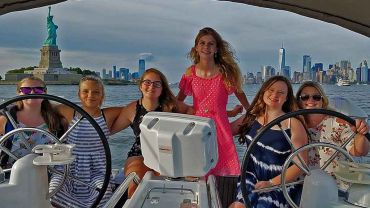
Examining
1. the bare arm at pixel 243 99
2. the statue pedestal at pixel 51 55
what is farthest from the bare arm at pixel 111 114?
the statue pedestal at pixel 51 55

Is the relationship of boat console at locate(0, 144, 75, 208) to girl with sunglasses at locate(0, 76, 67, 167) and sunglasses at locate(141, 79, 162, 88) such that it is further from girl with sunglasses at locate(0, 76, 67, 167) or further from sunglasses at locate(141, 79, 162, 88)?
sunglasses at locate(141, 79, 162, 88)

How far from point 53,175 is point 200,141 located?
23.4 inches

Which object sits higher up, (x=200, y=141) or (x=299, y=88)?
(x=299, y=88)

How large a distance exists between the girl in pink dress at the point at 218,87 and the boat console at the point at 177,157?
2.99 ft

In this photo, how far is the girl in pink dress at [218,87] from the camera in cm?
235

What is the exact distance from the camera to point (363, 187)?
1.30 m

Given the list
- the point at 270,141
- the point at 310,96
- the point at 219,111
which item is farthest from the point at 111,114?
the point at 310,96

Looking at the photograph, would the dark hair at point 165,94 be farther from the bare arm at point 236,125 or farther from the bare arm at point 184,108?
the bare arm at point 236,125

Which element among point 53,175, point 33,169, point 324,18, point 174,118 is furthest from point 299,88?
point 33,169

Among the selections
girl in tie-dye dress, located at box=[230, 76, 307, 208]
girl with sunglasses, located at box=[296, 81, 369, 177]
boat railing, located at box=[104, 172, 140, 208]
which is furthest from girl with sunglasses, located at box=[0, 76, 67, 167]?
girl with sunglasses, located at box=[296, 81, 369, 177]

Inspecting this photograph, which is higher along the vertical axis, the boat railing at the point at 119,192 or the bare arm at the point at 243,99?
the bare arm at the point at 243,99

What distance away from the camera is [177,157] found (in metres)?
1.37

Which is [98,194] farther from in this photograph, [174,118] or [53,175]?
[174,118]

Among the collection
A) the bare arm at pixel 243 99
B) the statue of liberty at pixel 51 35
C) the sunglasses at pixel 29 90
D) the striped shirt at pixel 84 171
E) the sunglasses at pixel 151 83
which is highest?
the statue of liberty at pixel 51 35
